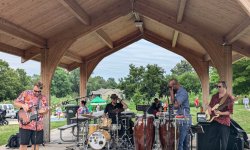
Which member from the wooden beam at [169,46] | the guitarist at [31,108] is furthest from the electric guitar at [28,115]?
the wooden beam at [169,46]

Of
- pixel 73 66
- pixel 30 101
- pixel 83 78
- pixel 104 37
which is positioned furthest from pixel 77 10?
pixel 73 66

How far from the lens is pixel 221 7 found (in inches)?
300

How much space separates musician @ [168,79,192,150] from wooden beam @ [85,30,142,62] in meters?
8.70

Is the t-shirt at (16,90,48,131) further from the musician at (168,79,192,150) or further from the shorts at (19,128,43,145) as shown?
the musician at (168,79,192,150)

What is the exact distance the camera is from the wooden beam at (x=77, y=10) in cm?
808

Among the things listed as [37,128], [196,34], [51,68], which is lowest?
[37,128]

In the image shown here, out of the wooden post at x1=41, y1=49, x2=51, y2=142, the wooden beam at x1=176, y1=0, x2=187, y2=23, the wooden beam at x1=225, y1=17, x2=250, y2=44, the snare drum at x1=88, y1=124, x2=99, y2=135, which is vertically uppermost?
the wooden beam at x1=176, y1=0, x2=187, y2=23

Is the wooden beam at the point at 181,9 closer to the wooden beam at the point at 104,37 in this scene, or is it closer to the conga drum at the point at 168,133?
the conga drum at the point at 168,133

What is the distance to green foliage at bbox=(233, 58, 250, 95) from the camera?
31058mm

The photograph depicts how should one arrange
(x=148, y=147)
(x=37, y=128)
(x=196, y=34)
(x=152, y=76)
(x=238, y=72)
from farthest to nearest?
(x=238, y=72) → (x=152, y=76) → (x=196, y=34) → (x=148, y=147) → (x=37, y=128)

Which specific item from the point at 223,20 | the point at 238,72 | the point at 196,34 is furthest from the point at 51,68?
the point at 238,72

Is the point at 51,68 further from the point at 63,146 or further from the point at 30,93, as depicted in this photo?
the point at 30,93

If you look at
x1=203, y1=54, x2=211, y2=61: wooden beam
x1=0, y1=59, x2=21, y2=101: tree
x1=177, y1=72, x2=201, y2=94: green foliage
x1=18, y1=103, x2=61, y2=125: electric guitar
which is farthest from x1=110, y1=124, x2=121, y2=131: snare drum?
x1=0, y1=59, x2=21, y2=101: tree

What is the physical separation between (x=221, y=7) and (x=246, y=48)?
3316mm
